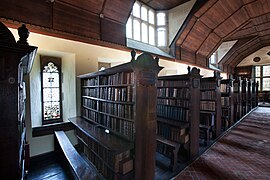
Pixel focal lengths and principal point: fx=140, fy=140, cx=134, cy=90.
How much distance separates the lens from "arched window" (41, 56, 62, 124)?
3.65 meters

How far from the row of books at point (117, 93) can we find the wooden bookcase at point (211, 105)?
2.38m

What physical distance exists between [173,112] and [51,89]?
3.21 meters

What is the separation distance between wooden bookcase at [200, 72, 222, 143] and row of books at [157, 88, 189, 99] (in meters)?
1.13

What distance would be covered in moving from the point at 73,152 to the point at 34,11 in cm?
283

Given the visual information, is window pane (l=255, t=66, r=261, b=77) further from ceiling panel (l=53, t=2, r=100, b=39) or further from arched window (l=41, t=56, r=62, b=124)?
arched window (l=41, t=56, r=62, b=124)

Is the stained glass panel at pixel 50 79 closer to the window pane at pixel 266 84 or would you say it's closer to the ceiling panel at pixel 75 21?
the ceiling panel at pixel 75 21

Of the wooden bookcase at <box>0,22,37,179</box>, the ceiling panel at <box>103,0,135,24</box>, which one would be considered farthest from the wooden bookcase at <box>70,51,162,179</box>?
the ceiling panel at <box>103,0,135,24</box>

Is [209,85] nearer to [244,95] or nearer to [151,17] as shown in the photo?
[244,95]

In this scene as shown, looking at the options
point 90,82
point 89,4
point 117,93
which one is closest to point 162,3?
point 89,4

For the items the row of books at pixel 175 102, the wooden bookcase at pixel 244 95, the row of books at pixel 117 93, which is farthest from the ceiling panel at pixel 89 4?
the wooden bookcase at pixel 244 95

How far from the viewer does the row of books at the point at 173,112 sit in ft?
9.23

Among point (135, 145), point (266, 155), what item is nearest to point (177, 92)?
point (135, 145)

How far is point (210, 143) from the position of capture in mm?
3332

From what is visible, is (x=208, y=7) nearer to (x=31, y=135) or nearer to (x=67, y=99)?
(x=67, y=99)
